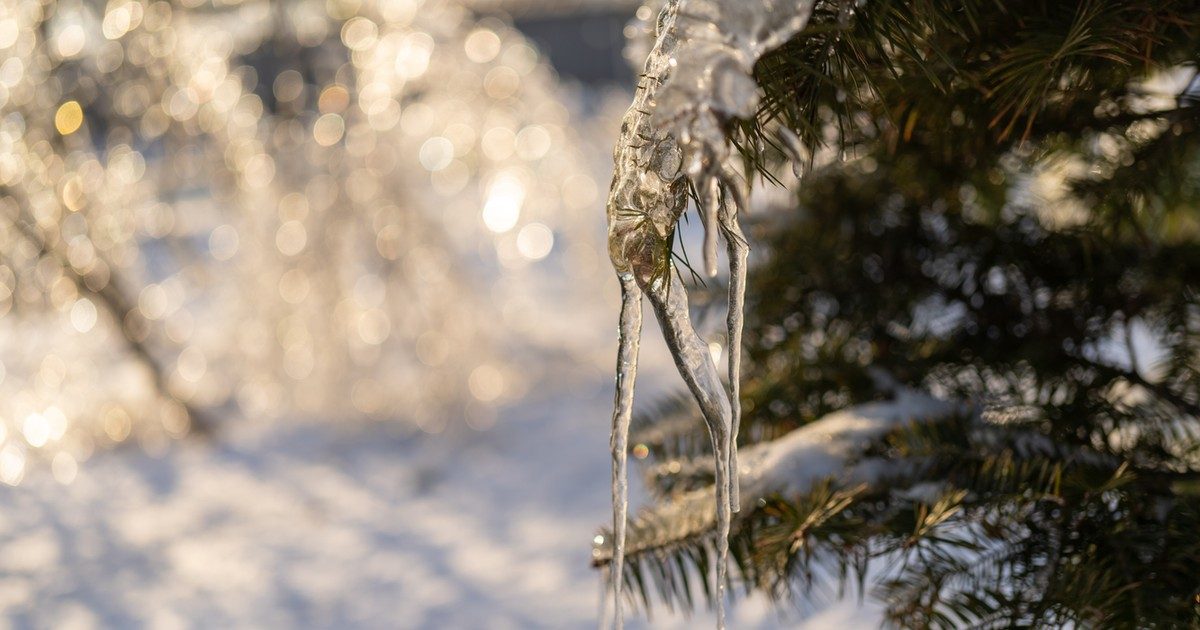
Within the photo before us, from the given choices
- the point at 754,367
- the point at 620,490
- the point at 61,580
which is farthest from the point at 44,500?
the point at 620,490

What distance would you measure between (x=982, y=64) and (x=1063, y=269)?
1.35 feet

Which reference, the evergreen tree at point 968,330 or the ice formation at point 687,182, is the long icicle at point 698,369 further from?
the evergreen tree at point 968,330

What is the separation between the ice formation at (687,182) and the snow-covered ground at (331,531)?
1466mm

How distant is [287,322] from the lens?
346 cm

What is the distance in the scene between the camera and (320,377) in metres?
3.57

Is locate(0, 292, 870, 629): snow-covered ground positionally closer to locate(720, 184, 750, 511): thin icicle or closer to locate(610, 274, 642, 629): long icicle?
locate(610, 274, 642, 629): long icicle

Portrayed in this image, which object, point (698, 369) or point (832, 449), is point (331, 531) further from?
point (698, 369)

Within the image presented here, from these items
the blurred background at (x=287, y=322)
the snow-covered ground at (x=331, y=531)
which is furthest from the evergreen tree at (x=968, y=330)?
the blurred background at (x=287, y=322)

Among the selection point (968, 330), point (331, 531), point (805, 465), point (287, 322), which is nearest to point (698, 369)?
point (805, 465)

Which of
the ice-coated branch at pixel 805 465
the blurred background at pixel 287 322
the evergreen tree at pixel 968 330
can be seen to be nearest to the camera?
the evergreen tree at pixel 968 330

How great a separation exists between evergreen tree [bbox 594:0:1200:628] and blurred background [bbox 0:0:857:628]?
1482 mm

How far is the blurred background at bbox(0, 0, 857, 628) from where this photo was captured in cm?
272

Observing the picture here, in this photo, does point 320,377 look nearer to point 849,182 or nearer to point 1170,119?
point 849,182

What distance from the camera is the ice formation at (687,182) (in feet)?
1.61
